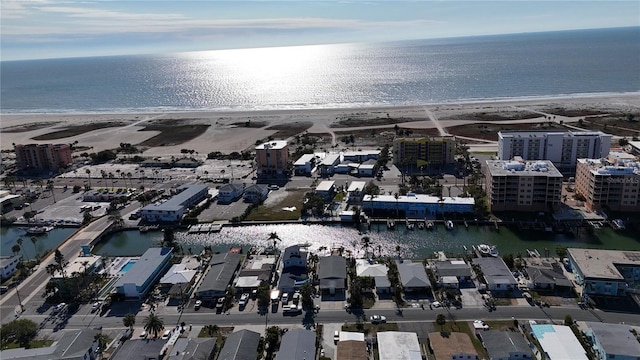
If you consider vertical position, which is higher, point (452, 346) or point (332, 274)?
point (332, 274)

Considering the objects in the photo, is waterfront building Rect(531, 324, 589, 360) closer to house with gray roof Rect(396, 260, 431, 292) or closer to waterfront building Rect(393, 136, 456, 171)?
house with gray roof Rect(396, 260, 431, 292)

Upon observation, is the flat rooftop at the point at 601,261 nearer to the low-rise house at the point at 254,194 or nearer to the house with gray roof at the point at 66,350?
the low-rise house at the point at 254,194

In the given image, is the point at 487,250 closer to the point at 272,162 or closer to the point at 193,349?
the point at 193,349

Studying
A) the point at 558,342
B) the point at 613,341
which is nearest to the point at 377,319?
the point at 558,342

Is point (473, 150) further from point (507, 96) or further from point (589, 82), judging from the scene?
point (589, 82)

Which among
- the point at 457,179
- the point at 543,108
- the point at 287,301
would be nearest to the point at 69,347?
the point at 287,301

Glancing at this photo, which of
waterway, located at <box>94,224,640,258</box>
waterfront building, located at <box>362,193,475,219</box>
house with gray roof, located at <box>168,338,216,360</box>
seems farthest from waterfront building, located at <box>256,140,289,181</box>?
house with gray roof, located at <box>168,338,216,360</box>
